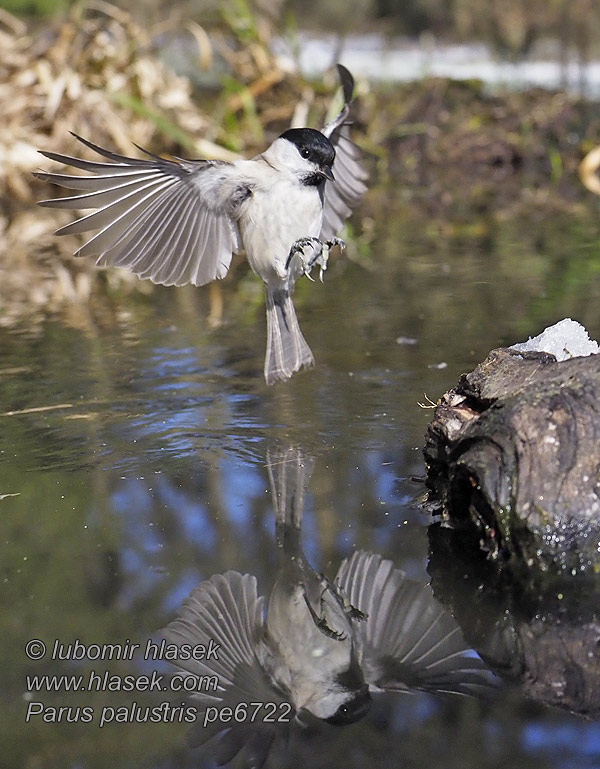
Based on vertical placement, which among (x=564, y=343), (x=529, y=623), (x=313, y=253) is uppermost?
(x=313, y=253)

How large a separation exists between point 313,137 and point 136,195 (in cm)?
58

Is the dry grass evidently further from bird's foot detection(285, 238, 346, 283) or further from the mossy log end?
the mossy log end

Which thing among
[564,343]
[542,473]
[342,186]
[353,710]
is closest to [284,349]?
[342,186]

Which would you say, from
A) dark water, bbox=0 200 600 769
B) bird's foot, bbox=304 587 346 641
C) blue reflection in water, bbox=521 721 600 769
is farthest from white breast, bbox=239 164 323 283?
blue reflection in water, bbox=521 721 600 769

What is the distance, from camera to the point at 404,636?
89.5 inches

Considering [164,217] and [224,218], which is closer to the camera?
[164,217]

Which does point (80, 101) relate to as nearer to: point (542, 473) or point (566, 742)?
point (542, 473)

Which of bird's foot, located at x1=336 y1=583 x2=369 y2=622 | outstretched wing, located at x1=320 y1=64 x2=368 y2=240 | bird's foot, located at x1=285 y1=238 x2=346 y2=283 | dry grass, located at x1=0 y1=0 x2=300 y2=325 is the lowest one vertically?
bird's foot, located at x1=336 y1=583 x2=369 y2=622

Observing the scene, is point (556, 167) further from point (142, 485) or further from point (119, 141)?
point (142, 485)

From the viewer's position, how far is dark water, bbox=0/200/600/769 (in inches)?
75.8

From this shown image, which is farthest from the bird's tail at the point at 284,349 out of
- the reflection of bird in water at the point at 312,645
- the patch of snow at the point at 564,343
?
the reflection of bird in water at the point at 312,645

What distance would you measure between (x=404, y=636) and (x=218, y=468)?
1058 mm

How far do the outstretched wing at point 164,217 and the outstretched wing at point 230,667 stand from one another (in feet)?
3.85

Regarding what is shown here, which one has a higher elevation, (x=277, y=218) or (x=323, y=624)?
(x=277, y=218)
